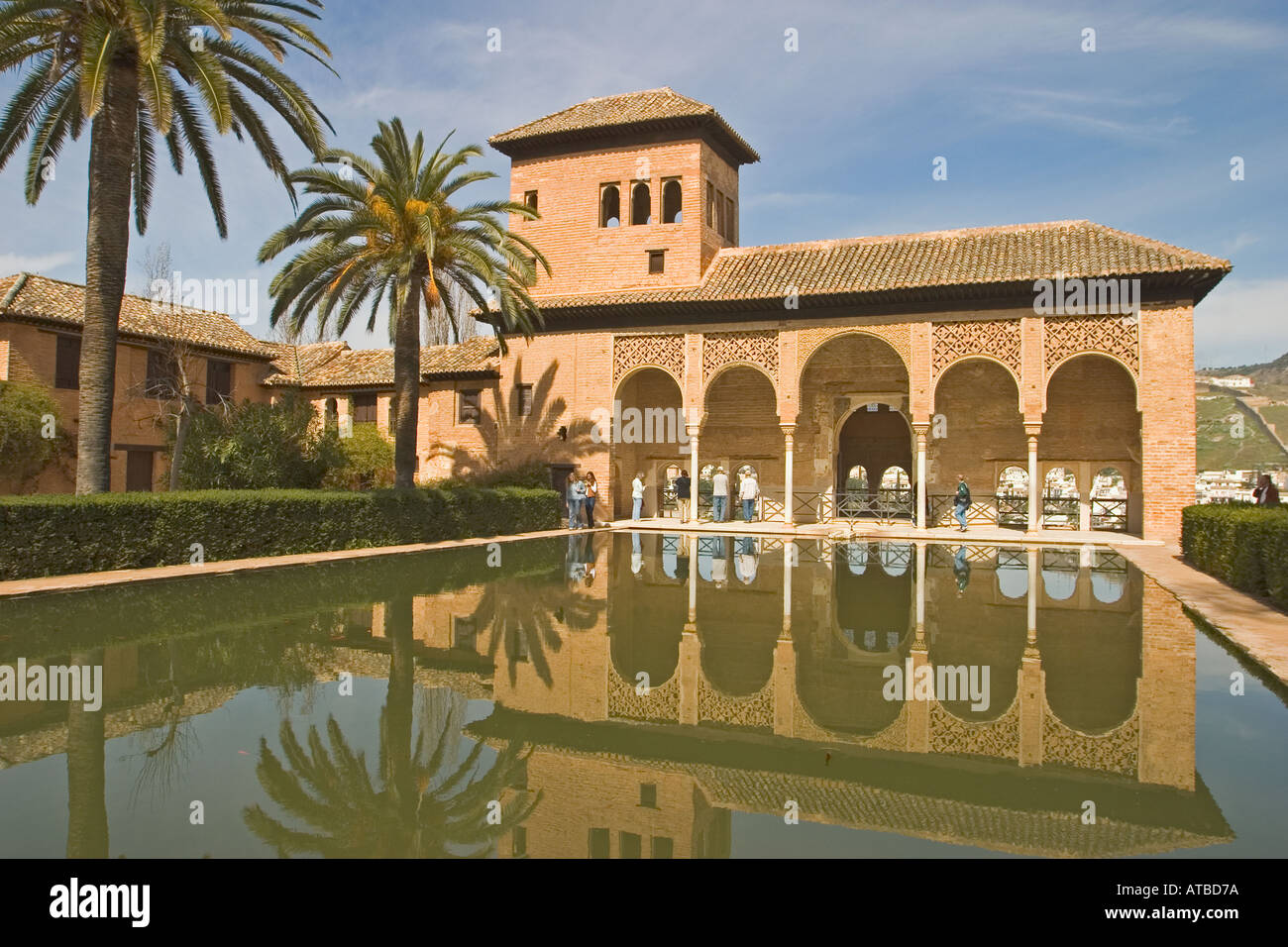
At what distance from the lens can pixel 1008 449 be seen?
2317 centimetres

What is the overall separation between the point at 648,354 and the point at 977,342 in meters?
8.31

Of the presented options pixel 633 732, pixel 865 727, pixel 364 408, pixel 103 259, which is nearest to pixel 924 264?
pixel 103 259

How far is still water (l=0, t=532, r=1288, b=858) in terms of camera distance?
11.6 feet

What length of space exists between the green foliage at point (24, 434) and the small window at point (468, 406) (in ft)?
33.6

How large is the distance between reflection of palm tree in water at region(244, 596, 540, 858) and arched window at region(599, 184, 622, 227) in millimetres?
21514

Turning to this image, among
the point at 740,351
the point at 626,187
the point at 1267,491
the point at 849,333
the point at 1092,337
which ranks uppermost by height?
the point at 626,187

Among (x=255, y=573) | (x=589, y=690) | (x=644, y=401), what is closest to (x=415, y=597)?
(x=255, y=573)

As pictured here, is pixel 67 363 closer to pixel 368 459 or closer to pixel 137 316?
pixel 137 316

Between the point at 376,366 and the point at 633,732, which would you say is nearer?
the point at 633,732

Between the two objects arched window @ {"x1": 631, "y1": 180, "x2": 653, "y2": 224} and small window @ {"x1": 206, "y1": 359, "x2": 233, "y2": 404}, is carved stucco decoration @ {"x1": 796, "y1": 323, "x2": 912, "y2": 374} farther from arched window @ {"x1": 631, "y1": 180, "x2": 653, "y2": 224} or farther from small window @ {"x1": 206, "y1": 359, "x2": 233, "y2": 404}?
small window @ {"x1": 206, "y1": 359, "x2": 233, "y2": 404}

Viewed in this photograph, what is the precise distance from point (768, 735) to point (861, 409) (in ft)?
73.2

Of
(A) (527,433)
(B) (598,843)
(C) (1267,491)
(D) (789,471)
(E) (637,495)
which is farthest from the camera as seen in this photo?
(A) (527,433)

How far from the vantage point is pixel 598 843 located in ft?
11.2
